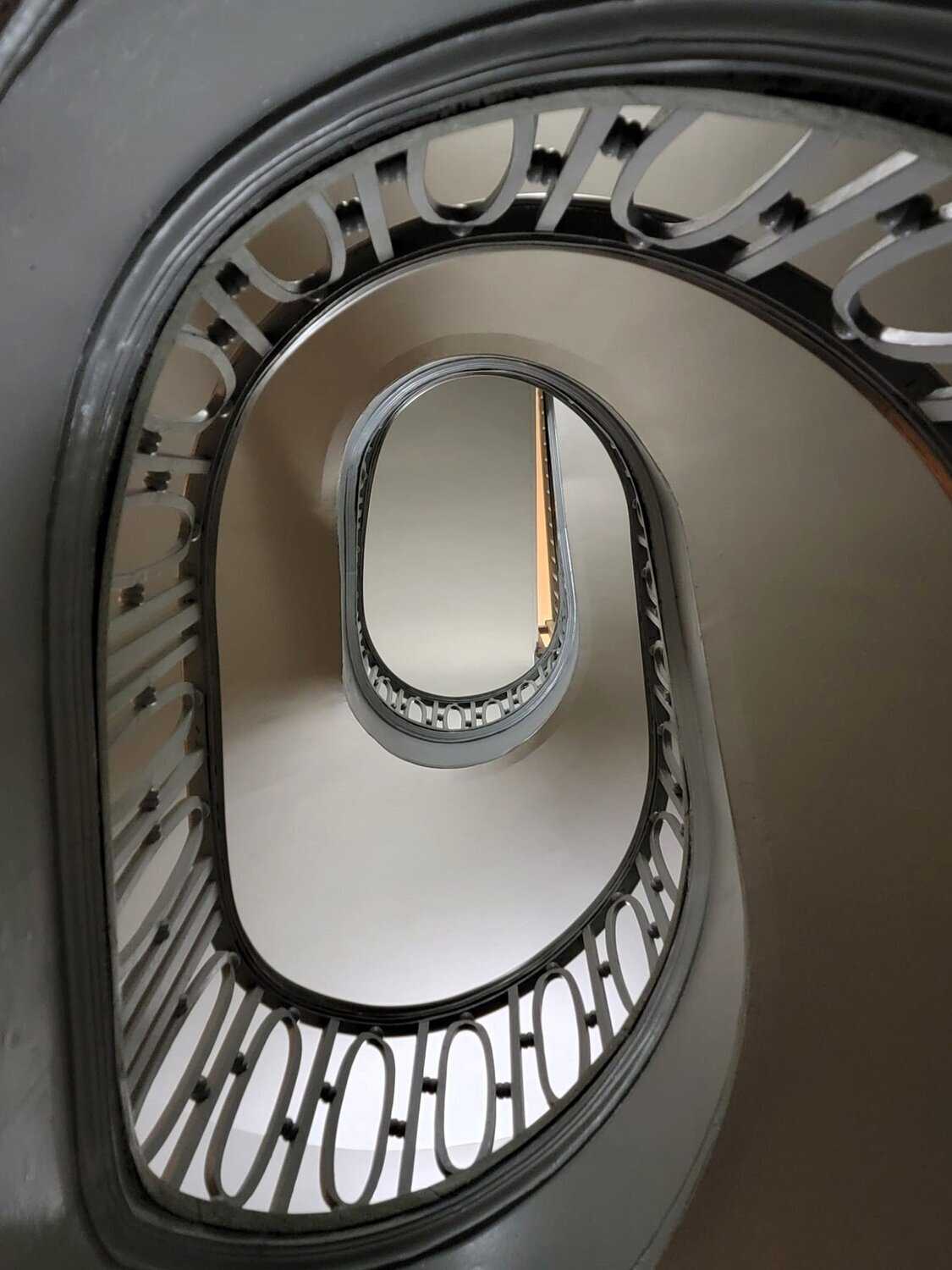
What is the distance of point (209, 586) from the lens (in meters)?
2.71

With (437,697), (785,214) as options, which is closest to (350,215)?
(785,214)

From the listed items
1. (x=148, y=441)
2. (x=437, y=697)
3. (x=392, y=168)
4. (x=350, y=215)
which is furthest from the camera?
(x=437, y=697)

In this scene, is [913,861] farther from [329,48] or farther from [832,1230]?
[329,48]

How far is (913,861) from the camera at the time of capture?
260 centimetres

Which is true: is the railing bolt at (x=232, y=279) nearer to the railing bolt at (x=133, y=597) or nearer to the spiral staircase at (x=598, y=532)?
the spiral staircase at (x=598, y=532)

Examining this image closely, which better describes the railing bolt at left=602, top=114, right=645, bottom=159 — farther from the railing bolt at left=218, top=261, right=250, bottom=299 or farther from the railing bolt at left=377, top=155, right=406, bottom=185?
the railing bolt at left=218, top=261, right=250, bottom=299

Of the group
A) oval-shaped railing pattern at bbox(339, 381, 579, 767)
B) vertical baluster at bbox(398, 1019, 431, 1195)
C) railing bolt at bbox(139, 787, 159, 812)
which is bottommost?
vertical baluster at bbox(398, 1019, 431, 1195)

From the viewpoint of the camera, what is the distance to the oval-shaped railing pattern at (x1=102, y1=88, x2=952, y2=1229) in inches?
58.6

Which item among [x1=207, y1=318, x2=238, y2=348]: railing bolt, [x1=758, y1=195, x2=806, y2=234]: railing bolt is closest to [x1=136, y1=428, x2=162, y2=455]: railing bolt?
[x1=207, y1=318, x2=238, y2=348]: railing bolt

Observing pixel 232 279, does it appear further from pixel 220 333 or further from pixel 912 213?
pixel 912 213

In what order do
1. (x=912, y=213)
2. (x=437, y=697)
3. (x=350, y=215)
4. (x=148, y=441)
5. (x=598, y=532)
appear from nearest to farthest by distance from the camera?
(x=912, y=213) < (x=350, y=215) < (x=148, y=441) < (x=598, y=532) < (x=437, y=697)

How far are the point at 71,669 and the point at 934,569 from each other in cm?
261

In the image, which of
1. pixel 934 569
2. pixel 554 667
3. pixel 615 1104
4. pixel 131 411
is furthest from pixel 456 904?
pixel 131 411

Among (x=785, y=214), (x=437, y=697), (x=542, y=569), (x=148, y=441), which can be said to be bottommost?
(x=437, y=697)
